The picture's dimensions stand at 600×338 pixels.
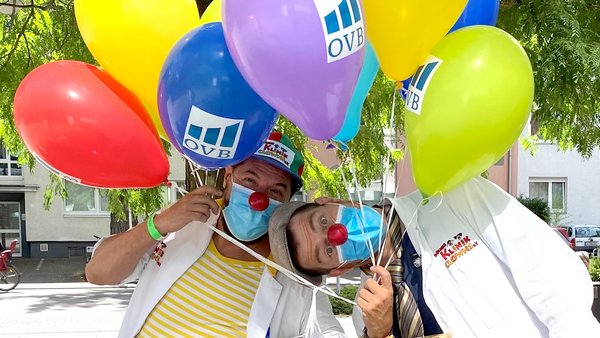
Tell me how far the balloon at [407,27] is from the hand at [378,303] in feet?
2.09

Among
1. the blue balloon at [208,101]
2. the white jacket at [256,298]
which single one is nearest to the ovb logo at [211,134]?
the blue balloon at [208,101]

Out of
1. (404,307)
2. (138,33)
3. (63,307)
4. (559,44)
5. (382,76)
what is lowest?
(63,307)

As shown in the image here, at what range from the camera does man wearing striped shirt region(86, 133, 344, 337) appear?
6.89 ft

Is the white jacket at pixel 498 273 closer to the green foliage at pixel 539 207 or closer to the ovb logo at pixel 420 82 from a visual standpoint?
the ovb logo at pixel 420 82

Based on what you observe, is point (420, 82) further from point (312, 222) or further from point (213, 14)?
point (213, 14)

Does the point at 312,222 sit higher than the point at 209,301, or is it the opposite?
the point at 312,222

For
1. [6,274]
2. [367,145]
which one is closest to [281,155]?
[367,145]

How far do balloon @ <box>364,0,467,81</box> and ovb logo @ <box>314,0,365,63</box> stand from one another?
0.52 feet

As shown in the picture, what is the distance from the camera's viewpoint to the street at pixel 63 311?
8258 mm

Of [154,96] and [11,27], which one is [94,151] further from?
[11,27]

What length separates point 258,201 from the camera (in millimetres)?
2115

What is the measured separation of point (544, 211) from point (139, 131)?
18029 mm

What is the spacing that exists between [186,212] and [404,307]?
2.57 ft

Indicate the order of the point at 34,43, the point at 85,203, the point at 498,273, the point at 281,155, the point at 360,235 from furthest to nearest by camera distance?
the point at 85,203 → the point at 34,43 → the point at 281,155 → the point at 360,235 → the point at 498,273
